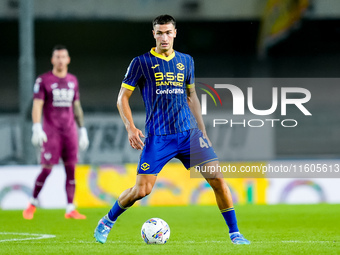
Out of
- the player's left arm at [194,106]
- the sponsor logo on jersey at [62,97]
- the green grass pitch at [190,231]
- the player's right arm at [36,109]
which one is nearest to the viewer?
the green grass pitch at [190,231]

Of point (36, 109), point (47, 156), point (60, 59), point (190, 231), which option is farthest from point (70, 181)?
point (190, 231)

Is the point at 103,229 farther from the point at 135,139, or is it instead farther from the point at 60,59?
the point at 60,59

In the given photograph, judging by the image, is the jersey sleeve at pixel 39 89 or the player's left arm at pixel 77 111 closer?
the jersey sleeve at pixel 39 89

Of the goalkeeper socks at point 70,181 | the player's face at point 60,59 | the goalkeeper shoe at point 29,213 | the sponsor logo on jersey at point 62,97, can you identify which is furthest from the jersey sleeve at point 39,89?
the goalkeeper shoe at point 29,213

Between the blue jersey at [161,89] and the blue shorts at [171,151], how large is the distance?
6 cm

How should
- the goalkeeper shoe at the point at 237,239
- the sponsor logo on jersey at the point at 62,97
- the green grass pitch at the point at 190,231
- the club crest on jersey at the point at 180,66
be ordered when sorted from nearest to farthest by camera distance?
the green grass pitch at the point at 190,231 → the goalkeeper shoe at the point at 237,239 → the club crest on jersey at the point at 180,66 → the sponsor logo on jersey at the point at 62,97

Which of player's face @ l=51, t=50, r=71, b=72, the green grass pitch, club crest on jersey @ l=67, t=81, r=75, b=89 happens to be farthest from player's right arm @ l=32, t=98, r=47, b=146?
the green grass pitch

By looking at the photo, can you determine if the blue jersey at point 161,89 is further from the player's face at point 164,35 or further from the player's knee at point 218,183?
the player's knee at point 218,183

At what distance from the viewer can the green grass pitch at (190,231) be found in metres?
5.92

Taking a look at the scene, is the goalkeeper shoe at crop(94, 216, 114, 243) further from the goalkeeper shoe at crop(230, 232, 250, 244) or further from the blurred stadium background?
the blurred stadium background

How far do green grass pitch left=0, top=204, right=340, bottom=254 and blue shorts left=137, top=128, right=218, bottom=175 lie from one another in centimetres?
69

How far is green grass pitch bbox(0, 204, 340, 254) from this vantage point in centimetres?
592

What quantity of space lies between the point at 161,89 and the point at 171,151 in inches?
21.1

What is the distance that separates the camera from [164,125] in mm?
6172
